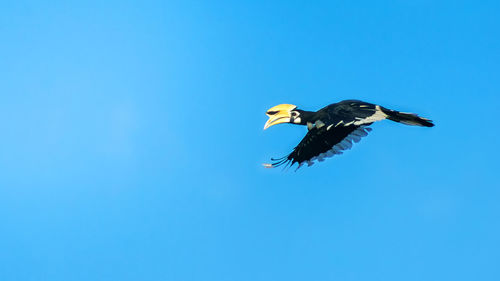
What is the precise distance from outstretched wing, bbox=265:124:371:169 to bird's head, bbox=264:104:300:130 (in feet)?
3.18

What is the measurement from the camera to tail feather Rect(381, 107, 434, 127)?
2809 centimetres

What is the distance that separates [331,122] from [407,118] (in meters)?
3.12

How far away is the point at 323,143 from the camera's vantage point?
101 ft

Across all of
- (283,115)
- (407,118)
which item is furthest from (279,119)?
(407,118)

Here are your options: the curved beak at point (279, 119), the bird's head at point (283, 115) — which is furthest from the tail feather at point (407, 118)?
the curved beak at point (279, 119)

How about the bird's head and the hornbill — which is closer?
the hornbill

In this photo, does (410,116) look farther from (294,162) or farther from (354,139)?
(294,162)

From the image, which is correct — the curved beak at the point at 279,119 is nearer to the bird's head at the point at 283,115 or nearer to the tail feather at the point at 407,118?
the bird's head at the point at 283,115

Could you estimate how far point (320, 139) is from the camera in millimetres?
30719

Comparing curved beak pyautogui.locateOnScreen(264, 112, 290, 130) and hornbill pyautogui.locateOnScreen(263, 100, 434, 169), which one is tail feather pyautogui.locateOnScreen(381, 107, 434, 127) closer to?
hornbill pyautogui.locateOnScreen(263, 100, 434, 169)

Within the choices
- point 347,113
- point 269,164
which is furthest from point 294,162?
point 347,113

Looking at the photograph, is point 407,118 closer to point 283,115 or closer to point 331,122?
point 331,122

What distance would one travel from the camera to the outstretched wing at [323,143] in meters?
30.3

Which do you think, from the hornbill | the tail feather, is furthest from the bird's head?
the tail feather
